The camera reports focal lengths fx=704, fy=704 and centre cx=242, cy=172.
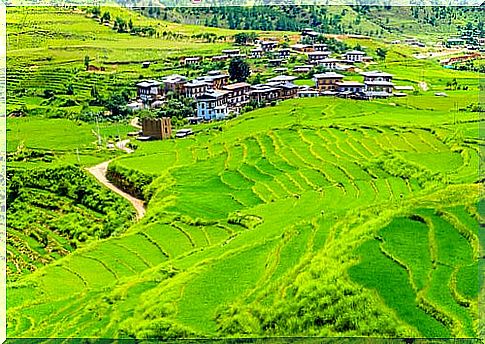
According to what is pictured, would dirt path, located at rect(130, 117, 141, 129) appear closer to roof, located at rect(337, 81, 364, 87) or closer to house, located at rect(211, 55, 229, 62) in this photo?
house, located at rect(211, 55, 229, 62)

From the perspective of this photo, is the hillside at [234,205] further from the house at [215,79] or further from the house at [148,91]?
the house at [215,79]

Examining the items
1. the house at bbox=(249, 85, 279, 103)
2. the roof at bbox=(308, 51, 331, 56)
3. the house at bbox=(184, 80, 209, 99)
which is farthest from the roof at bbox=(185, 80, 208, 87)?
the roof at bbox=(308, 51, 331, 56)

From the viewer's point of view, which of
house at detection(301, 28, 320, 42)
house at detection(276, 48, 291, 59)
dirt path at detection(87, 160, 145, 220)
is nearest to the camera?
dirt path at detection(87, 160, 145, 220)

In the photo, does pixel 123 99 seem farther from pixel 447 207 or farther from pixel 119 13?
pixel 447 207

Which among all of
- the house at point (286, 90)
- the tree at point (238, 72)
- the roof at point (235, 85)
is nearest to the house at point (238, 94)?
the roof at point (235, 85)

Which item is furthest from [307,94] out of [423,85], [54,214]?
[54,214]

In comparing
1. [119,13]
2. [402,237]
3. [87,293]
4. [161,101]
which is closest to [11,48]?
[119,13]
